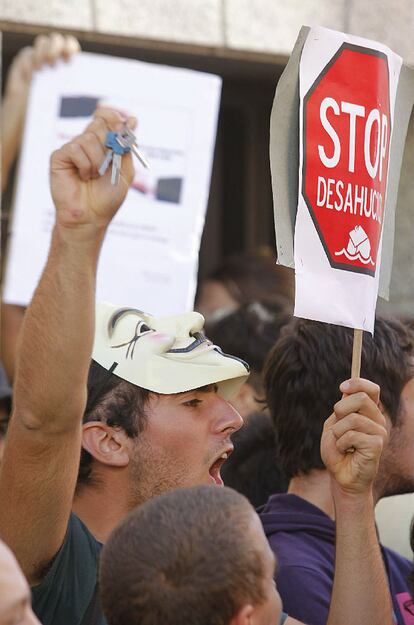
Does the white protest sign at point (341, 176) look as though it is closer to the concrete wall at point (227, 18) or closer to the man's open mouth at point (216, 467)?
the man's open mouth at point (216, 467)

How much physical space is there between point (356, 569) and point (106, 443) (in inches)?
26.6

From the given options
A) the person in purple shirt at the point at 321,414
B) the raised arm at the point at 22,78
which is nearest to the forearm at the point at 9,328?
the raised arm at the point at 22,78

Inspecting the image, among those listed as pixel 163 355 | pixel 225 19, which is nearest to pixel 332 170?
pixel 163 355

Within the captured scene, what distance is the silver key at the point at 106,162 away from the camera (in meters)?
2.58

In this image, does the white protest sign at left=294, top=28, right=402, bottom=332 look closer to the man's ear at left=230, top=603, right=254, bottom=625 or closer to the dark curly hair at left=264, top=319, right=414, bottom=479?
the dark curly hair at left=264, top=319, right=414, bottom=479

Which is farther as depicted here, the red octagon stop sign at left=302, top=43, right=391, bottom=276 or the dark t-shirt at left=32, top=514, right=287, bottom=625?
the red octagon stop sign at left=302, top=43, right=391, bottom=276

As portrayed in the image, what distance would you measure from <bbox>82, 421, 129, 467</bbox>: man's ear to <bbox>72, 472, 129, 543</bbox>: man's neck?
0.06m

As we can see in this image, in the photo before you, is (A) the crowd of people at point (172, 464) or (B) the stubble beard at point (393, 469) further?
(B) the stubble beard at point (393, 469)

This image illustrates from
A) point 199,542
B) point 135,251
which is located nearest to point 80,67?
point 135,251

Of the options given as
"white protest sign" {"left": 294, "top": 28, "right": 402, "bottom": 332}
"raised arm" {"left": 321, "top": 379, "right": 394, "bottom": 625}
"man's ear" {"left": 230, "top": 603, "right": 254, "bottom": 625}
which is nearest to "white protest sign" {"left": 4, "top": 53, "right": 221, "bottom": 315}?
"white protest sign" {"left": 294, "top": 28, "right": 402, "bottom": 332}

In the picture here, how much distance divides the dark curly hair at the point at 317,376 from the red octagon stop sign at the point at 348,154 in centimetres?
47

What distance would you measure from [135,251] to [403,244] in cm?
285

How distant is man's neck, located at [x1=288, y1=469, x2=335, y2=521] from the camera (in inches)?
139

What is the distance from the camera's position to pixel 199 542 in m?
2.34
